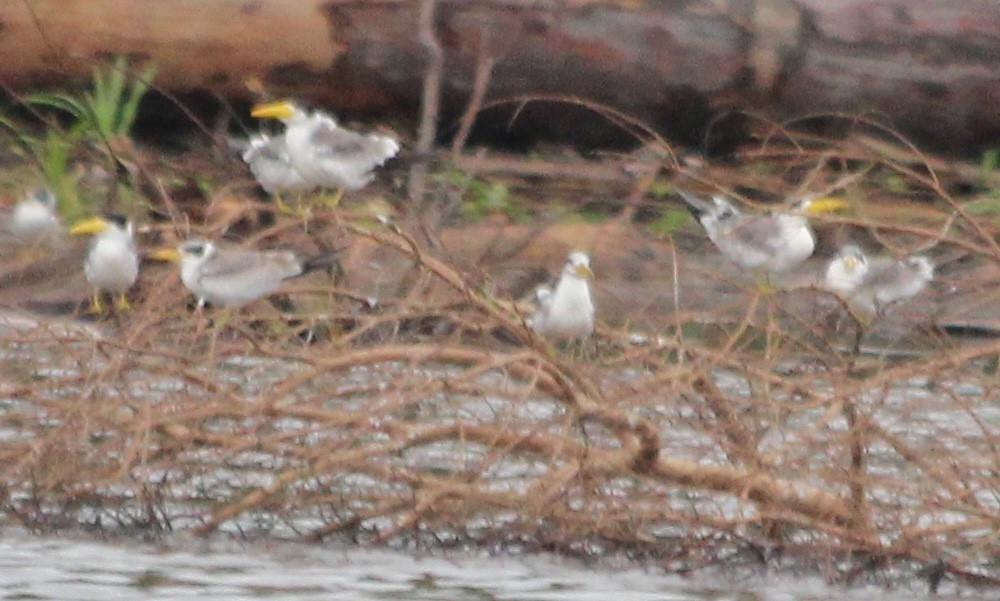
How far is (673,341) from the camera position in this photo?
7.13m

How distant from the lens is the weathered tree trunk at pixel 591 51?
11859 millimetres

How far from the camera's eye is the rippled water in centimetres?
681

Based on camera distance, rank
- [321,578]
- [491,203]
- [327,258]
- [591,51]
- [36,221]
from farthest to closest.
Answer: [491,203] → [591,51] → [36,221] → [327,258] → [321,578]

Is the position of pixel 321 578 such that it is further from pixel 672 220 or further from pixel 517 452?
pixel 672 220

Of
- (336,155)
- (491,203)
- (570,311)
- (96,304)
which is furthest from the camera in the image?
(491,203)

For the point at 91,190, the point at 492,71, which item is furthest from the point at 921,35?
the point at 91,190

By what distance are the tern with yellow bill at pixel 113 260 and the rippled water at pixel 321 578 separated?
2194mm

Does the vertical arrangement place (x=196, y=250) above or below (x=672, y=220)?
below

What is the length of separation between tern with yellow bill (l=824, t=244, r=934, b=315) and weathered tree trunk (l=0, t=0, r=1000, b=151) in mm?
1948

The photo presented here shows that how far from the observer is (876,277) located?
987 cm

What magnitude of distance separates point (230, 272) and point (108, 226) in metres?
1.35

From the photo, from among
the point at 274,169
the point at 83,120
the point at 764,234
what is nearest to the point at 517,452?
the point at 274,169

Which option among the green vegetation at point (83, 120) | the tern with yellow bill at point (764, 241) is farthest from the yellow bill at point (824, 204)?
the green vegetation at point (83, 120)

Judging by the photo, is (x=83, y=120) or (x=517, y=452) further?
(x=83, y=120)
